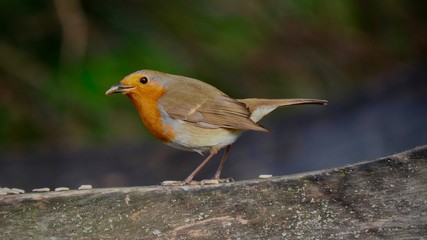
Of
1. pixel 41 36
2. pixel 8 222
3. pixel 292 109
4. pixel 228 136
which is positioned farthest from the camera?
pixel 292 109

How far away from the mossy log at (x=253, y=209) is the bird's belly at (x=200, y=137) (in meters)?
1.15

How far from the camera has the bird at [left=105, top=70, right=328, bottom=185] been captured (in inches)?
176

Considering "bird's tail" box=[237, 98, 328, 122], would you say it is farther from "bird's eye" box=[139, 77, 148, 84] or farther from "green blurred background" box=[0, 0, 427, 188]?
"green blurred background" box=[0, 0, 427, 188]

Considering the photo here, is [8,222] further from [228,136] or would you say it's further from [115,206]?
[228,136]

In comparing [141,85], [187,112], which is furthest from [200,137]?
[141,85]

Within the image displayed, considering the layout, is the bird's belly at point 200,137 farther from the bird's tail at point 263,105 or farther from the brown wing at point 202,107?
the bird's tail at point 263,105

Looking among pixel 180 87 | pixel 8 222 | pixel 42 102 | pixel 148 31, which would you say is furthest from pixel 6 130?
pixel 8 222

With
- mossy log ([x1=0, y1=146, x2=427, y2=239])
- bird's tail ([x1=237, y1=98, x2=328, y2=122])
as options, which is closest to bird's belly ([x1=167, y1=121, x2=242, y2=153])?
bird's tail ([x1=237, y1=98, x2=328, y2=122])

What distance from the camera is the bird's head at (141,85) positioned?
4543 mm

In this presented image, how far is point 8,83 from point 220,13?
1830mm

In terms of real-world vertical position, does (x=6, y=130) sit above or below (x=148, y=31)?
below

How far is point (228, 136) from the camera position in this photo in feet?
15.0

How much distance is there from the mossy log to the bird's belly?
1.15 m

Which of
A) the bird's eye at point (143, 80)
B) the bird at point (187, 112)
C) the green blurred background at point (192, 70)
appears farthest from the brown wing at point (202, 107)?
the green blurred background at point (192, 70)
